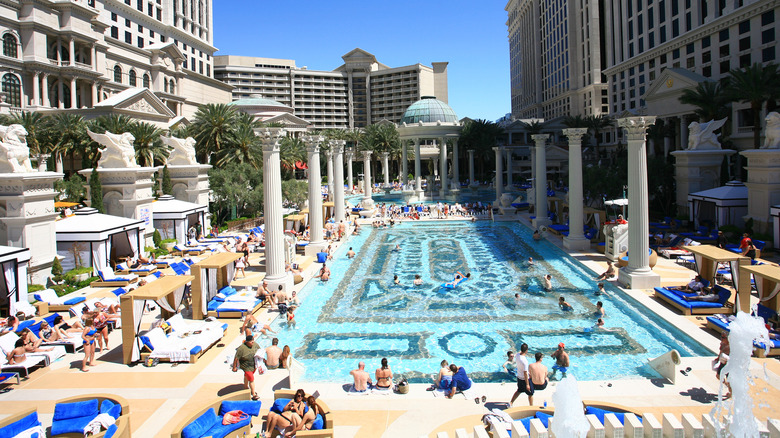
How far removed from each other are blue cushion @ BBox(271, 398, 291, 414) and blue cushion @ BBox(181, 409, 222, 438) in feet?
3.26

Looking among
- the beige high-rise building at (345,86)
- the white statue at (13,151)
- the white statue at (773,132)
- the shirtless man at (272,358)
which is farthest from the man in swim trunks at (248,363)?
the beige high-rise building at (345,86)

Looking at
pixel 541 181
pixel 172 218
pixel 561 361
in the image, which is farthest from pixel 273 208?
pixel 541 181

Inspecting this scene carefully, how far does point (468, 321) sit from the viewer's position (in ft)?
54.8

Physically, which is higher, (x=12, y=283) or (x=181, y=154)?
(x=181, y=154)

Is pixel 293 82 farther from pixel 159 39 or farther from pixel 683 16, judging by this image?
pixel 683 16

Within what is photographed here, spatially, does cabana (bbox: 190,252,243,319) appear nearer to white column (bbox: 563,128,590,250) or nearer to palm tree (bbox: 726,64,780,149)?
white column (bbox: 563,128,590,250)

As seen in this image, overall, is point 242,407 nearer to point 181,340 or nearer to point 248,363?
point 248,363

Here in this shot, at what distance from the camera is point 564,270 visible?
2303 centimetres

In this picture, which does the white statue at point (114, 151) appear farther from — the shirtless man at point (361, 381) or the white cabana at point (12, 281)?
the shirtless man at point (361, 381)

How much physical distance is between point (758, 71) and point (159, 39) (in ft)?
253

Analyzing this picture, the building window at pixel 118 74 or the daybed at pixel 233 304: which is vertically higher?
the building window at pixel 118 74

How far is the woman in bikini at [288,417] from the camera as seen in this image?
8938mm

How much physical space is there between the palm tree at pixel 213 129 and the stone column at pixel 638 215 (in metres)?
33.7

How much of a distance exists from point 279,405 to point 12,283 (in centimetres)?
1371
